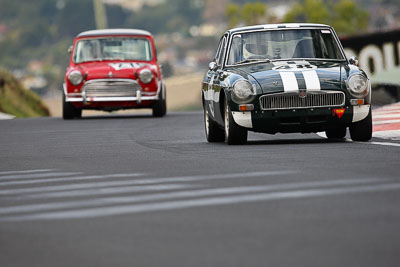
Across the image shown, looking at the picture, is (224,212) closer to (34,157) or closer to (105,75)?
(34,157)

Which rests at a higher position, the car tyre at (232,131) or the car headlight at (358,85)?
the car headlight at (358,85)

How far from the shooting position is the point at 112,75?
2530cm

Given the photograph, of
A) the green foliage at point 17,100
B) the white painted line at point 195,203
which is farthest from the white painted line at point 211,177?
the green foliage at point 17,100

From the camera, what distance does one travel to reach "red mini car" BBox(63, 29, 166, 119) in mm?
25359

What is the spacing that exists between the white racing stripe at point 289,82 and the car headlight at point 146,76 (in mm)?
11463

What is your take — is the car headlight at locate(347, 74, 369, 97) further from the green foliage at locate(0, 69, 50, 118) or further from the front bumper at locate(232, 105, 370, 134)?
the green foliage at locate(0, 69, 50, 118)

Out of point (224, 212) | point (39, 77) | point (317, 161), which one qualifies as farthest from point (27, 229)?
point (39, 77)

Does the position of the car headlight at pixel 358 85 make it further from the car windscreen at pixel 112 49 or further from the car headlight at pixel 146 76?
the car windscreen at pixel 112 49

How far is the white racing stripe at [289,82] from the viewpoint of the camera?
13906 mm

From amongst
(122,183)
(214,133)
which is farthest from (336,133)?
(122,183)

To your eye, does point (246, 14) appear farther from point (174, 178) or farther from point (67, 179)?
point (174, 178)

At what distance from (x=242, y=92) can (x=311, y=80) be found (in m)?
0.80

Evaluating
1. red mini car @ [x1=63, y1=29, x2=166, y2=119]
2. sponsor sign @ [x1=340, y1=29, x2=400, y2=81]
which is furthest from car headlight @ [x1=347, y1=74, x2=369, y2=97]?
sponsor sign @ [x1=340, y1=29, x2=400, y2=81]

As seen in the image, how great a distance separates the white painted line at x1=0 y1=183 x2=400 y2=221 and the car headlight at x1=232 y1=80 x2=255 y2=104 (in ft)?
16.5
